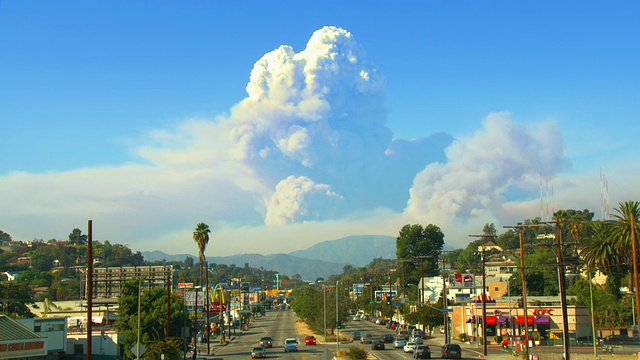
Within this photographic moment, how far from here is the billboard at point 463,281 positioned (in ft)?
451

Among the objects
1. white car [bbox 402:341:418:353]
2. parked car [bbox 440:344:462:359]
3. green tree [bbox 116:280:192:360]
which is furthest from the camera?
white car [bbox 402:341:418:353]

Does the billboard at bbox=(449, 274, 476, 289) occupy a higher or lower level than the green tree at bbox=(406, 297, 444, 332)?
higher

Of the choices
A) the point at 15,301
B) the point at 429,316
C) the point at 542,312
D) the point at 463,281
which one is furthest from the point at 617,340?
the point at 15,301

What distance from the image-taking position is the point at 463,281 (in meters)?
138

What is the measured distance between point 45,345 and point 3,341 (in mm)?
9108

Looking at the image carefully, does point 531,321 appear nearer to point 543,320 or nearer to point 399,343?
point 543,320

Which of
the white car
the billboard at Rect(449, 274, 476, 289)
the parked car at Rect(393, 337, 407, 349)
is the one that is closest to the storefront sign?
the white car

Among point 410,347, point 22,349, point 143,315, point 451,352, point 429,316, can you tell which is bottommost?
point 410,347

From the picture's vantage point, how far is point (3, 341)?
56.1m

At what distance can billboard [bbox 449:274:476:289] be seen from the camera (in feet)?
451

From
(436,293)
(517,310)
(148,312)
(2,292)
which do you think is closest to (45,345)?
(148,312)

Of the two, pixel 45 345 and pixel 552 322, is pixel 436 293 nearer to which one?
pixel 552 322

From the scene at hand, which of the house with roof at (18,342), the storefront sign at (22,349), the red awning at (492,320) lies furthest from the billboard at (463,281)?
the storefront sign at (22,349)

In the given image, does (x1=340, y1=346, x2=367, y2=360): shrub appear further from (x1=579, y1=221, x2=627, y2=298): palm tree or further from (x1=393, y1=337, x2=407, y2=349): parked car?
(x1=579, y1=221, x2=627, y2=298): palm tree
